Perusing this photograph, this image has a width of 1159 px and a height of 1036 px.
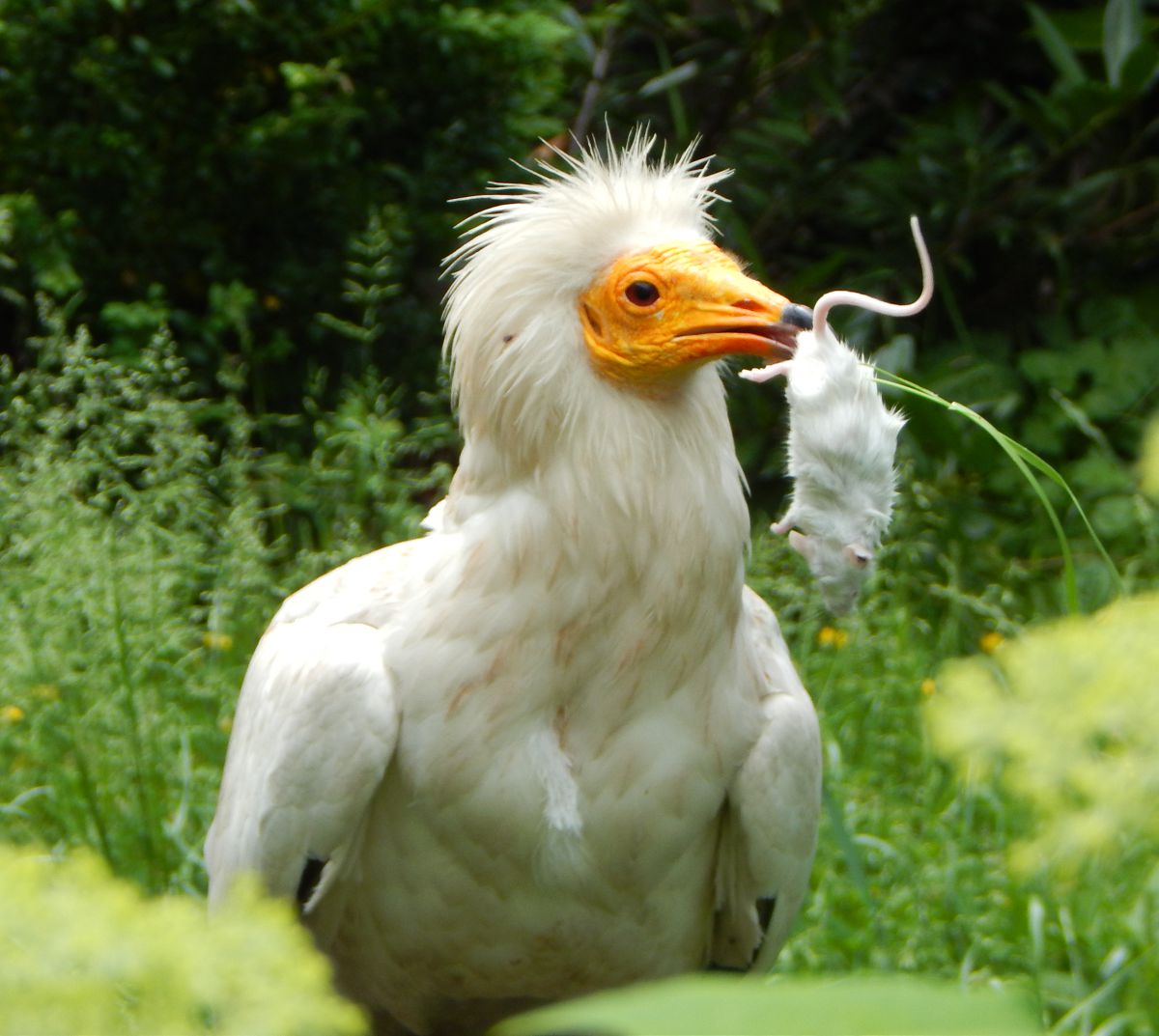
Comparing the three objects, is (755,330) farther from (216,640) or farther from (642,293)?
(216,640)

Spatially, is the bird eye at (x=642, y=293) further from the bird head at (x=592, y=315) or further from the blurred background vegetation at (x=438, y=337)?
the blurred background vegetation at (x=438, y=337)

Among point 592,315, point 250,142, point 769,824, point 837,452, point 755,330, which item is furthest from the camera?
point 250,142

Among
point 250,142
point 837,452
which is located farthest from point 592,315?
point 250,142

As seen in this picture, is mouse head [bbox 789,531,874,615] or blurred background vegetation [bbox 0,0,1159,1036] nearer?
mouse head [bbox 789,531,874,615]

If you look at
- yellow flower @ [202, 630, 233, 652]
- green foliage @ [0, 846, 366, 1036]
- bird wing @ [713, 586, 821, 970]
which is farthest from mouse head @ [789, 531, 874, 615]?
yellow flower @ [202, 630, 233, 652]

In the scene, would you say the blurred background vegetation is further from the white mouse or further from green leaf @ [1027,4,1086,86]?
the white mouse

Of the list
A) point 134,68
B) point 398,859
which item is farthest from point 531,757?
point 134,68

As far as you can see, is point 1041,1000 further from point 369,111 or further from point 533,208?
point 369,111

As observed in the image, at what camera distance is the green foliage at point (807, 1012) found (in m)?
0.62

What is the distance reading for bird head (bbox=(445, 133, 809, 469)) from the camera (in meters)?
2.46

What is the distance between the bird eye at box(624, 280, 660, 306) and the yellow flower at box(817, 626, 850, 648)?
2.31 meters

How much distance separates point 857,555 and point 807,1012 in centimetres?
175

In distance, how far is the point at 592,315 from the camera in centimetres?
251

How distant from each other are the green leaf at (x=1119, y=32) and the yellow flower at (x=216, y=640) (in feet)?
10.0
